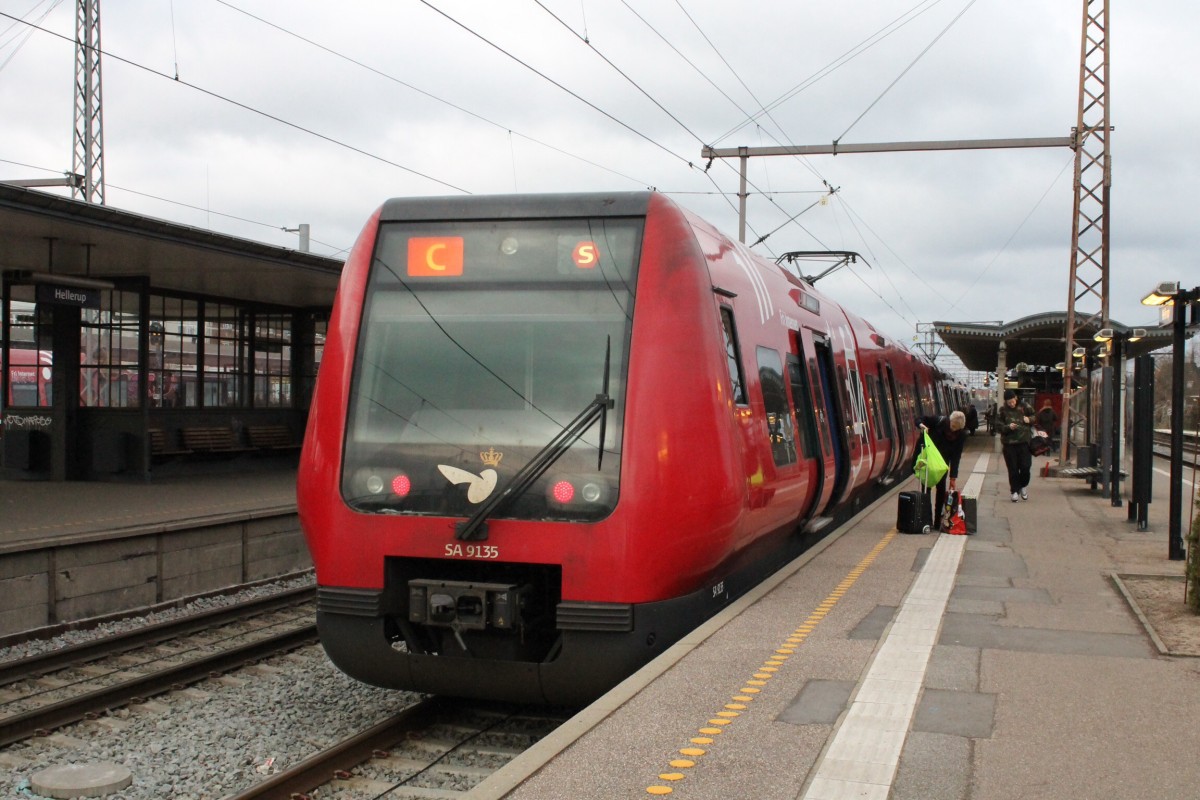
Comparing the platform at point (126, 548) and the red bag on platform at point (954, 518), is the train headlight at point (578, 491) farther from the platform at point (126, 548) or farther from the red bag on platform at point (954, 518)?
the red bag on platform at point (954, 518)

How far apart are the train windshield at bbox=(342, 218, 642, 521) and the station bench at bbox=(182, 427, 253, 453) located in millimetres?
13908

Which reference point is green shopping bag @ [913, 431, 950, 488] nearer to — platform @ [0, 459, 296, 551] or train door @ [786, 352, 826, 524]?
train door @ [786, 352, 826, 524]

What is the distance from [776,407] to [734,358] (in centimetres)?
117

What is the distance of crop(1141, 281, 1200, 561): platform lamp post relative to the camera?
1035cm

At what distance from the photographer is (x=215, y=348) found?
20500 mm

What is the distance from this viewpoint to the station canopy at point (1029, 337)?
99.3 feet

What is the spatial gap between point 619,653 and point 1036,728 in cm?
203

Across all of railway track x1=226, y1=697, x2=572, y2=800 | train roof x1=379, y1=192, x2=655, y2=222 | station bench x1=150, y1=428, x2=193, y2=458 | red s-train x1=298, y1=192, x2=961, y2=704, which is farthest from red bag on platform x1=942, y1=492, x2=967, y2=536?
station bench x1=150, y1=428, x2=193, y2=458

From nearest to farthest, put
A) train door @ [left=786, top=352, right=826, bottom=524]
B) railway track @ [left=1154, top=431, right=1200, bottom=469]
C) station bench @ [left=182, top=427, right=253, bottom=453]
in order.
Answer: train door @ [left=786, top=352, right=826, bottom=524] → station bench @ [left=182, top=427, right=253, bottom=453] → railway track @ [left=1154, top=431, right=1200, bottom=469]

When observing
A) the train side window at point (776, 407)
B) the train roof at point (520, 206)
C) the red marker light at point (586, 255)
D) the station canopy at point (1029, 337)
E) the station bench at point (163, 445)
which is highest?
the station canopy at point (1029, 337)

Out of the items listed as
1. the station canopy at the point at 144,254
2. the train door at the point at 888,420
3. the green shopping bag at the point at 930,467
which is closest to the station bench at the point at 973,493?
the green shopping bag at the point at 930,467

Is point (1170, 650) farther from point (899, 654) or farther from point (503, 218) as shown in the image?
point (503, 218)

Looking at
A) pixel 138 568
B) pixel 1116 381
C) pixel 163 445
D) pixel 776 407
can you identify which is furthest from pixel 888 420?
pixel 163 445

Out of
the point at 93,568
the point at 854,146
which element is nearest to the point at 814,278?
the point at 854,146
